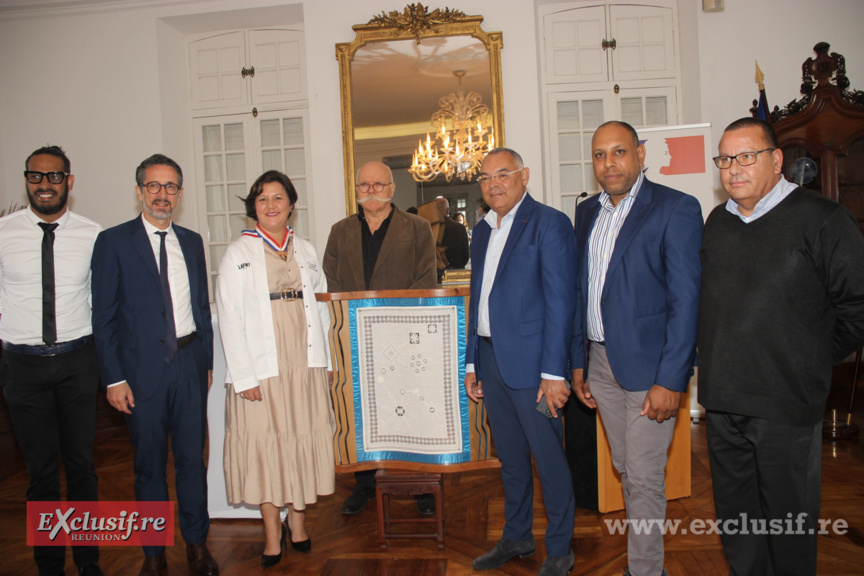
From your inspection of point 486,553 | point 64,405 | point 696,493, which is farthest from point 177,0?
point 696,493

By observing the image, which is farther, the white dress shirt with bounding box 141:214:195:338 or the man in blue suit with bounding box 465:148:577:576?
the white dress shirt with bounding box 141:214:195:338

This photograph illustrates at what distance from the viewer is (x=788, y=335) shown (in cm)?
172

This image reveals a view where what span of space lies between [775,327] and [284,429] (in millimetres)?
1870

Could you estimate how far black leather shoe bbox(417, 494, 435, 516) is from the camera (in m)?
2.96

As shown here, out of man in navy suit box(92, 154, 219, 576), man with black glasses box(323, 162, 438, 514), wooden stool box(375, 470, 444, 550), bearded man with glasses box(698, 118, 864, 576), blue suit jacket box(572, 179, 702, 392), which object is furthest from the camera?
man with black glasses box(323, 162, 438, 514)

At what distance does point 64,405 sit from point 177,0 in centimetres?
401

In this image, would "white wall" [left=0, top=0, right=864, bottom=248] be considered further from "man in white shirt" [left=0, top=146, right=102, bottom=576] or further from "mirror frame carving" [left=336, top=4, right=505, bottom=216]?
"man in white shirt" [left=0, top=146, right=102, bottom=576]

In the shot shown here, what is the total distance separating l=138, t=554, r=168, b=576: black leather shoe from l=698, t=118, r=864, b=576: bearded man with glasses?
7.53ft

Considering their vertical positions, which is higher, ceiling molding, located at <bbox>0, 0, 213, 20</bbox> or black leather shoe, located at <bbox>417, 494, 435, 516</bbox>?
ceiling molding, located at <bbox>0, 0, 213, 20</bbox>

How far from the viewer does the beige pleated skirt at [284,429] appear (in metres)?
2.44

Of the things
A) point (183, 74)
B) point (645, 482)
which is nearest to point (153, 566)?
point (645, 482)

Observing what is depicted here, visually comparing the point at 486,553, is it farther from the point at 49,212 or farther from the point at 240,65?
the point at 240,65

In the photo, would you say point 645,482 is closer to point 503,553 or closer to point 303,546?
point 503,553

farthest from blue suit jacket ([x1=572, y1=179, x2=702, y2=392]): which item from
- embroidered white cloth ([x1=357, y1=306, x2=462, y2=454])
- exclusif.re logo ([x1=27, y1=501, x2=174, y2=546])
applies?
exclusif.re logo ([x1=27, y1=501, x2=174, y2=546])
